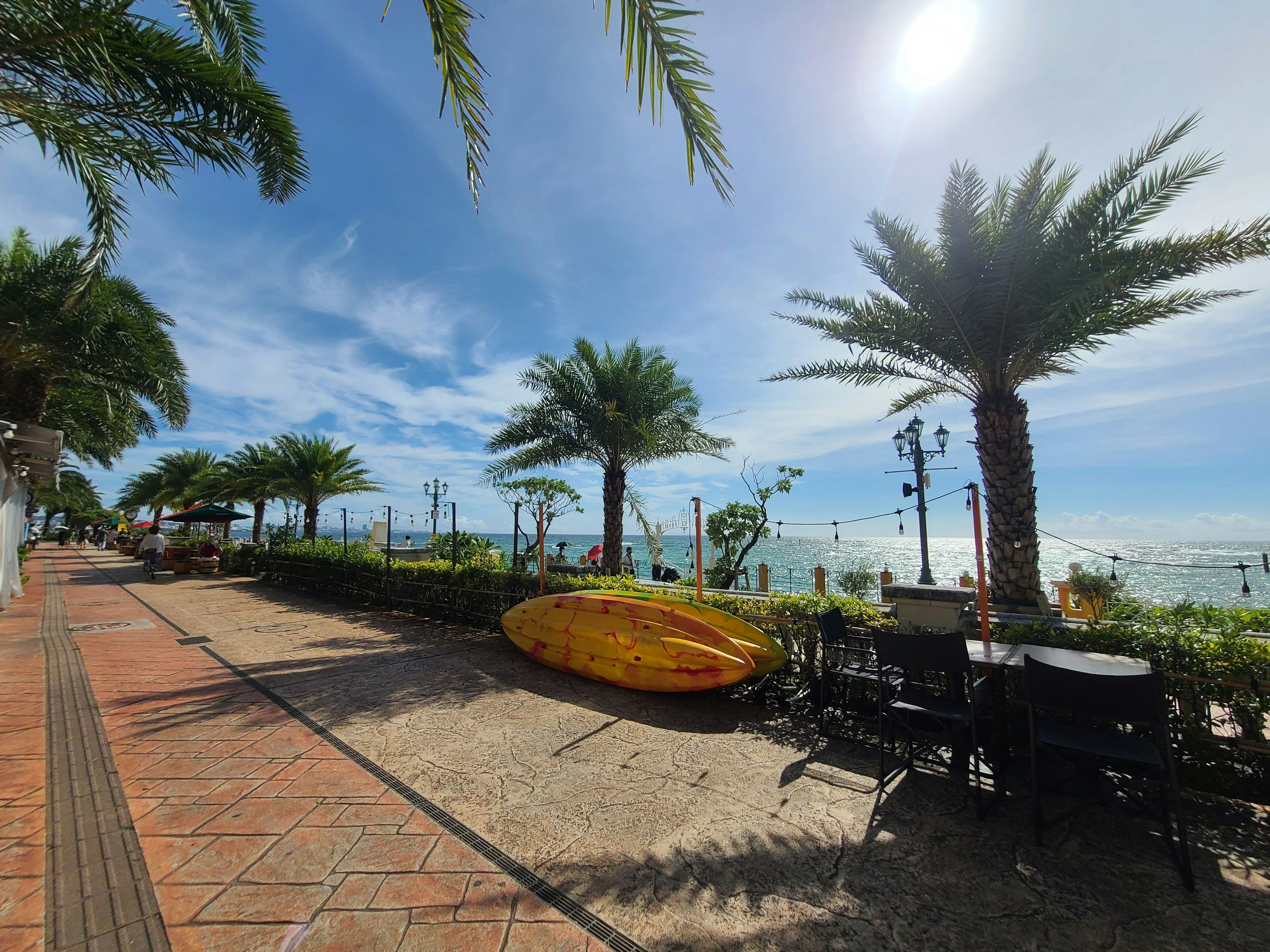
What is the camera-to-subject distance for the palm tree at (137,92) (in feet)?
11.4

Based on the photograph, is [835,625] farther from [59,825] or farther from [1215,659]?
[59,825]

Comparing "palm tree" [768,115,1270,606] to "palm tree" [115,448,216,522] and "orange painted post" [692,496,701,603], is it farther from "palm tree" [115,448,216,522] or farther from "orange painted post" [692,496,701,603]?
"palm tree" [115,448,216,522]

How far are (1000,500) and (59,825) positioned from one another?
904 cm

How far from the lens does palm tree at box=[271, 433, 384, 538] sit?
745 inches

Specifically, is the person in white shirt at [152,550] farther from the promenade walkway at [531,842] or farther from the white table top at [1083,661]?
the white table top at [1083,661]

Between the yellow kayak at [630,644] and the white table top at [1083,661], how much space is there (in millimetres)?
2045

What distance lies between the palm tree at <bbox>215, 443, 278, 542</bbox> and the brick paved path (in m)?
19.0

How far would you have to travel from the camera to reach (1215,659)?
10.7ft

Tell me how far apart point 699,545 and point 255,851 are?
446 centimetres

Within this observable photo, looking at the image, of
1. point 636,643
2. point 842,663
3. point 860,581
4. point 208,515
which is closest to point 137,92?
point 636,643

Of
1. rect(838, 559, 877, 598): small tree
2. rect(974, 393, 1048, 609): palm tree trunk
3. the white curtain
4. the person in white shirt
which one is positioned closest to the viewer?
rect(974, 393, 1048, 609): palm tree trunk

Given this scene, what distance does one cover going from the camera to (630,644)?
5.25 m

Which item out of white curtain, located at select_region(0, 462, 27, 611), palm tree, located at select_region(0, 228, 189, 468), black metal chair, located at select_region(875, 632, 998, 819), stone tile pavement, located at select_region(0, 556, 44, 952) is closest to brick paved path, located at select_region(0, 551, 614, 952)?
stone tile pavement, located at select_region(0, 556, 44, 952)

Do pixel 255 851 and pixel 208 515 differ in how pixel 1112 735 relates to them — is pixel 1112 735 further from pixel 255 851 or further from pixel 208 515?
pixel 208 515
